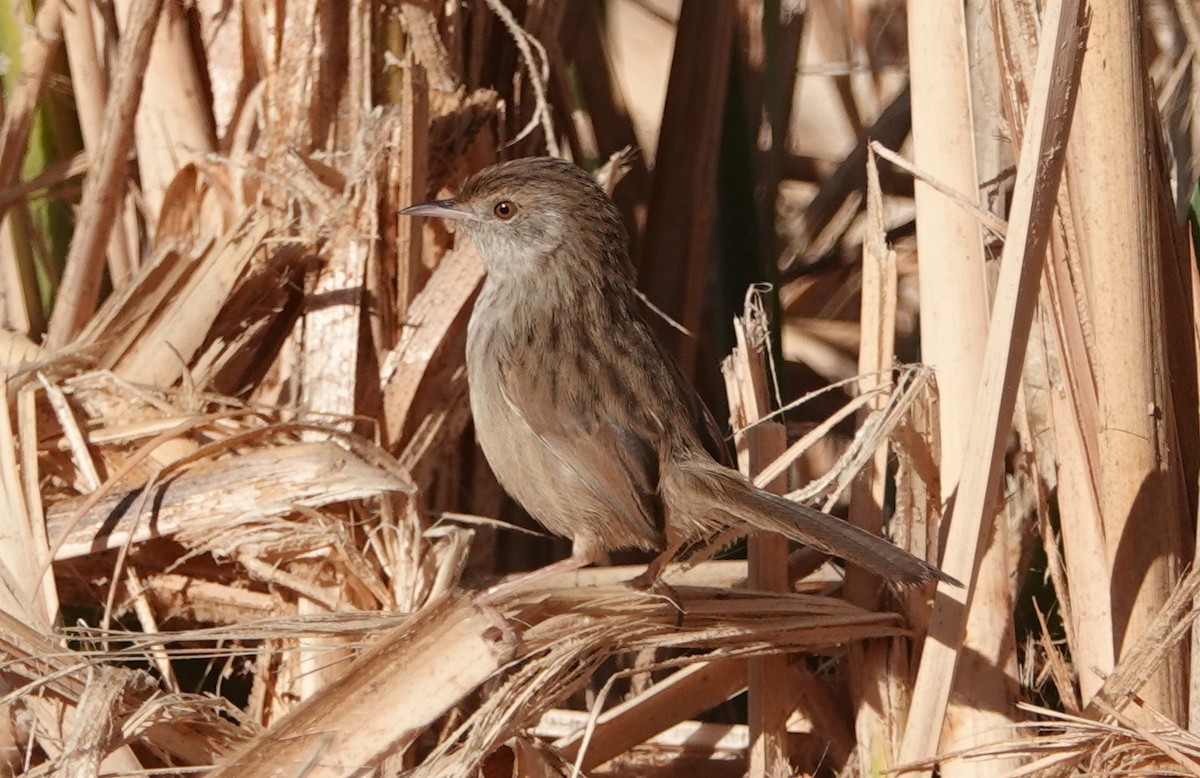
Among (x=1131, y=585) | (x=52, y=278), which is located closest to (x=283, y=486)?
(x=52, y=278)

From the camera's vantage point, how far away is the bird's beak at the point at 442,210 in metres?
3.12

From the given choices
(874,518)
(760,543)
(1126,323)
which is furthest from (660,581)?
(1126,323)

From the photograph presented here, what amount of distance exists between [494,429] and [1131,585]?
132 centimetres

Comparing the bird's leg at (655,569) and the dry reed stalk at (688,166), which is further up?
the dry reed stalk at (688,166)

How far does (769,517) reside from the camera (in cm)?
256

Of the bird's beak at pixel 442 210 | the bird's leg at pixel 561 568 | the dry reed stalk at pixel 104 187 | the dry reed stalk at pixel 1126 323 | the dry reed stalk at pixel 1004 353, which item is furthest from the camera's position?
the bird's beak at pixel 442 210

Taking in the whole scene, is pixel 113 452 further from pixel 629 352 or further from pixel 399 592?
pixel 629 352

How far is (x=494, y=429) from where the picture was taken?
3006 mm

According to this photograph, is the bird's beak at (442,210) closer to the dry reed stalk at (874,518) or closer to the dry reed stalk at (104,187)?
the dry reed stalk at (104,187)

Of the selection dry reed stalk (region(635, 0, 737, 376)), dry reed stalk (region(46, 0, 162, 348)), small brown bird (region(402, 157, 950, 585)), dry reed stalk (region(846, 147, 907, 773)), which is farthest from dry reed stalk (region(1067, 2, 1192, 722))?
dry reed stalk (region(46, 0, 162, 348))

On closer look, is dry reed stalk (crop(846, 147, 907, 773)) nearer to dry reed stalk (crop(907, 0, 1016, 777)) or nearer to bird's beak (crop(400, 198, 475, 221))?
dry reed stalk (crop(907, 0, 1016, 777))

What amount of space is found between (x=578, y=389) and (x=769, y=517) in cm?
63

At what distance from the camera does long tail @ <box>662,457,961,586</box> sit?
7.72 ft

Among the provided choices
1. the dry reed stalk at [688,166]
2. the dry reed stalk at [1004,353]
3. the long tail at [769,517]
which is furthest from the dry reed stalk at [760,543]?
the dry reed stalk at [688,166]
